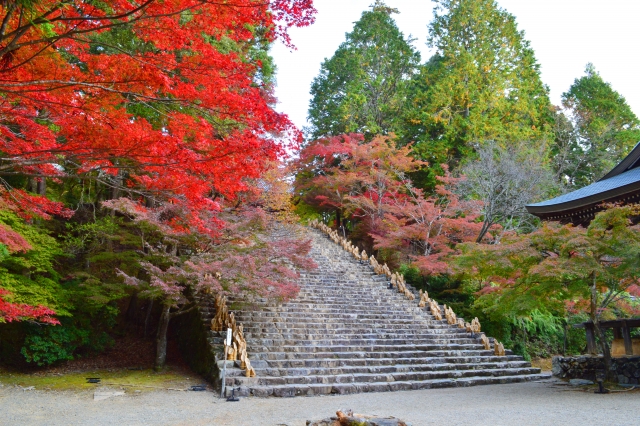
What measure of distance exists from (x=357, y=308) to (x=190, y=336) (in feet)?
14.8

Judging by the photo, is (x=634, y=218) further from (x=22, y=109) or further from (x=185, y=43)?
(x=22, y=109)

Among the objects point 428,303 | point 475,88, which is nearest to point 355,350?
point 428,303

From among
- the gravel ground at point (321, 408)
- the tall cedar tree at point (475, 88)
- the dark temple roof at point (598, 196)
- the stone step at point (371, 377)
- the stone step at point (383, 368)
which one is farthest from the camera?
the tall cedar tree at point (475, 88)

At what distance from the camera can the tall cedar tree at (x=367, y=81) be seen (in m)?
24.9

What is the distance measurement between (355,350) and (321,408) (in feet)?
10.8

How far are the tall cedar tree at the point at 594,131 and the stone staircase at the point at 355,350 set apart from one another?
13.3 metres

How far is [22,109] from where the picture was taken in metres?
5.66

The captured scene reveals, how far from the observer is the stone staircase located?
802cm

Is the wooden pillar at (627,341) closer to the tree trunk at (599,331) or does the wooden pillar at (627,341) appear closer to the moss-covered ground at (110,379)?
the tree trunk at (599,331)

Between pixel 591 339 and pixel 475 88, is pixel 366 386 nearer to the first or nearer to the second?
pixel 591 339

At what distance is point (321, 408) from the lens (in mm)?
6418

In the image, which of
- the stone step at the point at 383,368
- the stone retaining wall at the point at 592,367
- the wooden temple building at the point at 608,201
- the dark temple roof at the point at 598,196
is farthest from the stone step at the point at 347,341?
the dark temple roof at the point at 598,196

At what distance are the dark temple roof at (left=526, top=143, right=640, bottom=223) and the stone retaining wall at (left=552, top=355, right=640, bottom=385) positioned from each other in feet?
9.56

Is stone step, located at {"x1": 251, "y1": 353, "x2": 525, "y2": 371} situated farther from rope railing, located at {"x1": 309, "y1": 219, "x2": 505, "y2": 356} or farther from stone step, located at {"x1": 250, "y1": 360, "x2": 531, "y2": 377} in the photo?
rope railing, located at {"x1": 309, "y1": 219, "x2": 505, "y2": 356}
